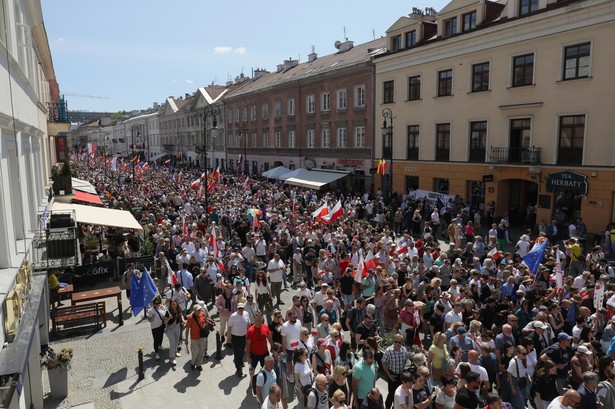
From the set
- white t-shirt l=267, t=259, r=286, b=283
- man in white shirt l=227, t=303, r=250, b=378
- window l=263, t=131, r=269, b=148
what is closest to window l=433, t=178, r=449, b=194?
white t-shirt l=267, t=259, r=286, b=283

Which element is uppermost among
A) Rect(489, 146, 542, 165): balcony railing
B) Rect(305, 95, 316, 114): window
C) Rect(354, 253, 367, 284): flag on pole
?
Rect(305, 95, 316, 114): window

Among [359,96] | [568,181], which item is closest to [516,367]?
[568,181]

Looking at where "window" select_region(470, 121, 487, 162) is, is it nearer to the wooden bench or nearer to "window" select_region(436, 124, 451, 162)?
"window" select_region(436, 124, 451, 162)

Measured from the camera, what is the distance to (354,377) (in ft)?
23.4

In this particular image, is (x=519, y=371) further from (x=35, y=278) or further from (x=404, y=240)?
(x=35, y=278)

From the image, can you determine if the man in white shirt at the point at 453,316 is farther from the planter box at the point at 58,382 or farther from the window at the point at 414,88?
the window at the point at 414,88

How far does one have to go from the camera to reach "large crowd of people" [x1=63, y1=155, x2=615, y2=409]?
7.05m

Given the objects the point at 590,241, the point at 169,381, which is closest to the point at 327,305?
the point at 169,381

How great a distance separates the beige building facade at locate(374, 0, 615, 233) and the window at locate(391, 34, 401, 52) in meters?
0.08

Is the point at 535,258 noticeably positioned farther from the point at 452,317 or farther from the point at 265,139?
the point at 265,139

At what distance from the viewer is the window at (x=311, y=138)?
40916 millimetres

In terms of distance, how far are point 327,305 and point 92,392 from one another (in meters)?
4.94

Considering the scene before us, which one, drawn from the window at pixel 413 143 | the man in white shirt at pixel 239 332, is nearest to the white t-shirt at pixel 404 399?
the man in white shirt at pixel 239 332

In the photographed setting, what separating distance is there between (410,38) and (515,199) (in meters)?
12.8
